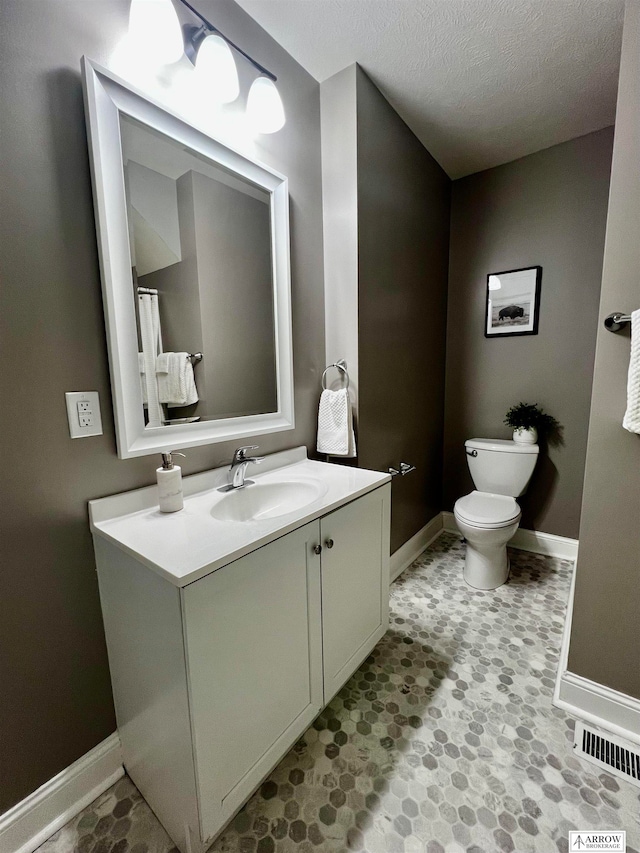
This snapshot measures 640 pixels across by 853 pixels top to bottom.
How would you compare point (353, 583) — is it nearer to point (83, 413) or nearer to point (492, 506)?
point (83, 413)

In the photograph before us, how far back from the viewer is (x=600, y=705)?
1178 mm

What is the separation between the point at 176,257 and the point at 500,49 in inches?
62.6

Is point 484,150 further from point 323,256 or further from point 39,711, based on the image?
point 39,711

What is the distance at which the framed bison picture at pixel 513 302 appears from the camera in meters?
2.16

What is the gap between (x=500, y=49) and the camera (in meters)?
1.42

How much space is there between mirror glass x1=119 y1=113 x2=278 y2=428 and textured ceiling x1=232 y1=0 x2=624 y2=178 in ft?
2.13

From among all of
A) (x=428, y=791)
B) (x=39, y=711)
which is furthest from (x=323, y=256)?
(x=428, y=791)

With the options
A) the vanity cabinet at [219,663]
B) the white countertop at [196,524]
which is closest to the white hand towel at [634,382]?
the white countertop at [196,524]

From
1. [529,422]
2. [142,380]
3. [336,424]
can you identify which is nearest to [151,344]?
[142,380]

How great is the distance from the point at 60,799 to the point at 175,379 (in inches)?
48.3

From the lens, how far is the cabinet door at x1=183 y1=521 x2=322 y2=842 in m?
0.76

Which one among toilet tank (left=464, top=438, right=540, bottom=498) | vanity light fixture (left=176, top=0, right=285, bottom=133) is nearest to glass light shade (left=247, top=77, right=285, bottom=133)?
vanity light fixture (left=176, top=0, right=285, bottom=133)

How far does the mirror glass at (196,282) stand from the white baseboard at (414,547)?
4.01 feet

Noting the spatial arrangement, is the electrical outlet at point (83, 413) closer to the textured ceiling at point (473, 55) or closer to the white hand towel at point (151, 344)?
the white hand towel at point (151, 344)
